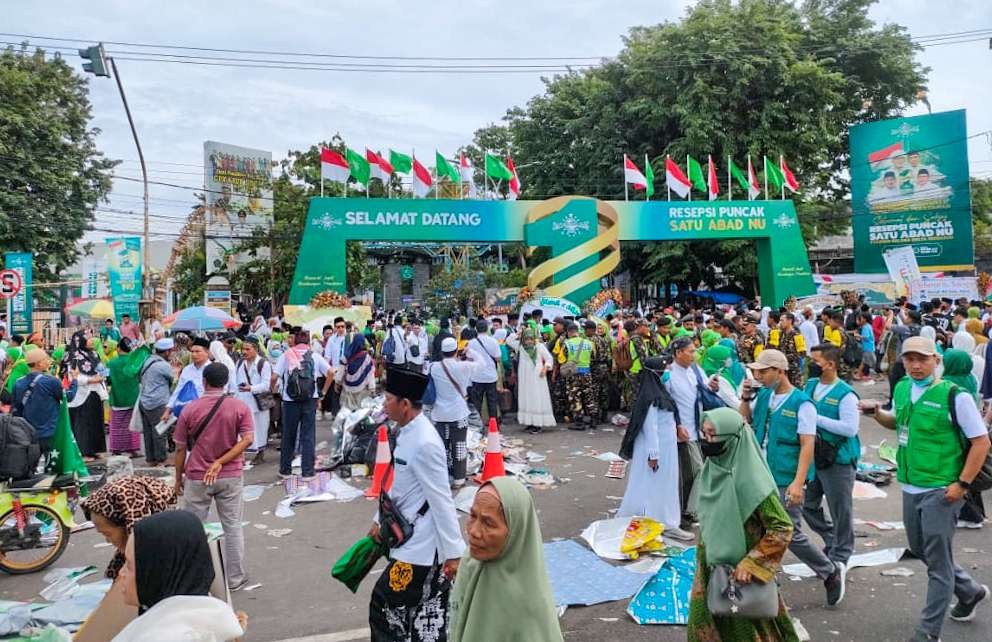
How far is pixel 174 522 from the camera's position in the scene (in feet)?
7.16

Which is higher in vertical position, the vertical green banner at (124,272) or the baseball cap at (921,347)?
the vertical green banner at (124,272)

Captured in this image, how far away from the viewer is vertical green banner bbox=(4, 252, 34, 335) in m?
17.9

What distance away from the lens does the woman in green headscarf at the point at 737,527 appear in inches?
124

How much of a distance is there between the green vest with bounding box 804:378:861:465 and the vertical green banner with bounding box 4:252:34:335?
18203mm

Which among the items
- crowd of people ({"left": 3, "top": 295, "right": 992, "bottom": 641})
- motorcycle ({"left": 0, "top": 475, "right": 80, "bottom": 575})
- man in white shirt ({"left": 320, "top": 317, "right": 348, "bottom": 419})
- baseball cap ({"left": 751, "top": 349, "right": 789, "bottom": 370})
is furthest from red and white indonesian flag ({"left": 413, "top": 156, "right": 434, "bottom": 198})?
baseball cap ({"left": 751, "top": 349, "right": 789, "bottom": 370})

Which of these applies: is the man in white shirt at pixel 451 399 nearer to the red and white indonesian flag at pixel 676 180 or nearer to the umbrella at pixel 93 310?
the red and white indonesian flag at pixel 676 180

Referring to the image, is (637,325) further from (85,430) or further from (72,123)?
(72,123)

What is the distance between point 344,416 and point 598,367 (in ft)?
14.6

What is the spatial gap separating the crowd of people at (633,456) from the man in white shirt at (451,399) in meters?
0.02

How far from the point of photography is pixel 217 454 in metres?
4.95

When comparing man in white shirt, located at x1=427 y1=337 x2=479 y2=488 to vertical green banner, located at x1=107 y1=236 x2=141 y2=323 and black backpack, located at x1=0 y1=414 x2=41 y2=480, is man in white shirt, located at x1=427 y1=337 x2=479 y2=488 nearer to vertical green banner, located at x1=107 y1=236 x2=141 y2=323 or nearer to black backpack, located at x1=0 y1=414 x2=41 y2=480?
black backpack, located at x1=0 y1=414 x2=41 y2=480

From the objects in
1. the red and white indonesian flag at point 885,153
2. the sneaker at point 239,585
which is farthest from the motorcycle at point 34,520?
the red and white indonesian flag at point 885,153

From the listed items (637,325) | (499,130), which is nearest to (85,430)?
(637,325)

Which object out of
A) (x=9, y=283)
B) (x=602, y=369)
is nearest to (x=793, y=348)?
(x=602, y=369)
